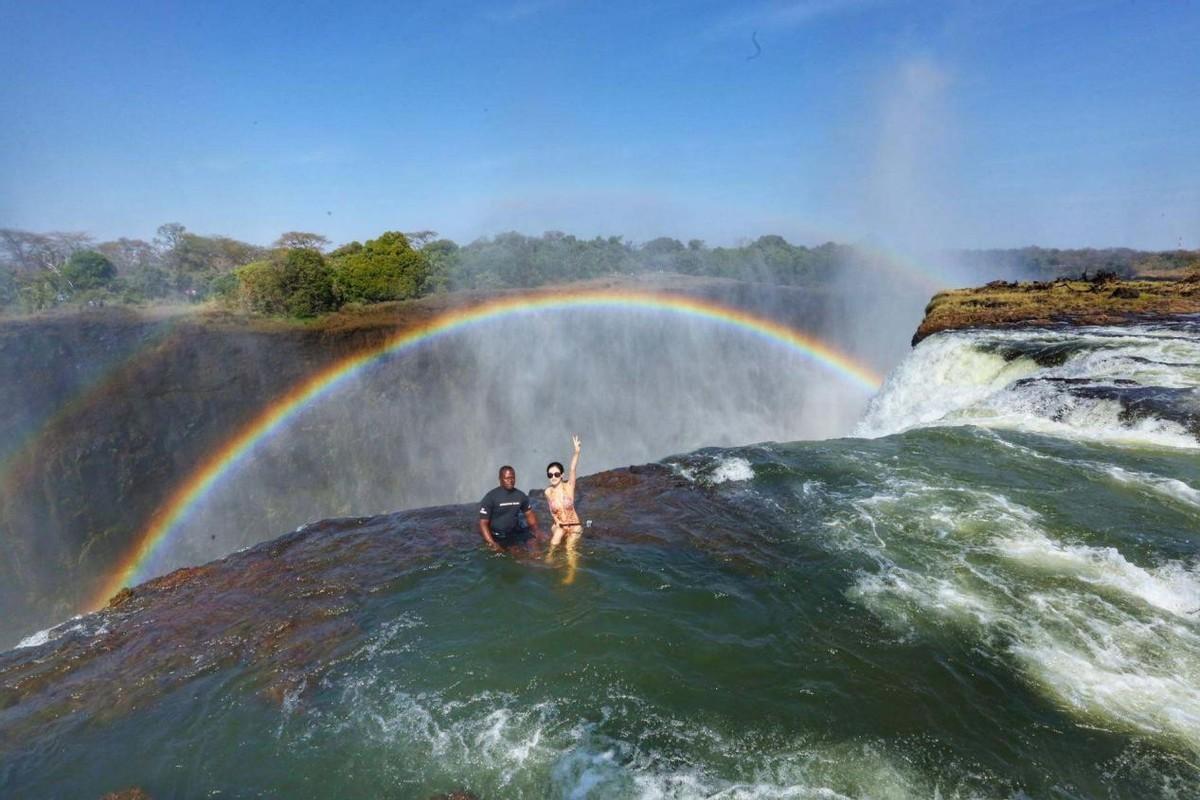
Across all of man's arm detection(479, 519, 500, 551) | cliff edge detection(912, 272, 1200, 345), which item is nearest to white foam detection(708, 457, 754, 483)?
man's arm detection(479, 519, 500, 551)

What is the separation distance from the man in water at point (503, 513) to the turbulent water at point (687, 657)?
0.29m

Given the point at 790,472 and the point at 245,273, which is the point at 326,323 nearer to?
the point at 245,273

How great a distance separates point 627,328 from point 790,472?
18524 mm

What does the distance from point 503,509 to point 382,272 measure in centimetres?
2551

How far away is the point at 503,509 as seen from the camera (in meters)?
7.63

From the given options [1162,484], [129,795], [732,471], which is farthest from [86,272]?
[1162,484]

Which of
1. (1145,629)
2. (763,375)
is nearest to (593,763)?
(1145,629)

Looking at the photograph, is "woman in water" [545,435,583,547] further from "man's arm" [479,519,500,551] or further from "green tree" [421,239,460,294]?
"green tree" [421,239,460,294]

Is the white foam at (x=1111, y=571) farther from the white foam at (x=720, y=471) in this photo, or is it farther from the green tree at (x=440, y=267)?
the green tree at (x=440, y=267)

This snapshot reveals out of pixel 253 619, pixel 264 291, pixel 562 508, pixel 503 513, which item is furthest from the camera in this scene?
pixel 264 291

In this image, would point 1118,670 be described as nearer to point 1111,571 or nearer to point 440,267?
point 1111,571

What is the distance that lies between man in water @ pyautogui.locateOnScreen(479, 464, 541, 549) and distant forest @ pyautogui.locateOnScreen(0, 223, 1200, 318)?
831 inches

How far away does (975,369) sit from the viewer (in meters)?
14.9

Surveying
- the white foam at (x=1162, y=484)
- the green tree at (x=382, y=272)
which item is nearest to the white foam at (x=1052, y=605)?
the white foam at (x=1162, y=484)
